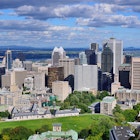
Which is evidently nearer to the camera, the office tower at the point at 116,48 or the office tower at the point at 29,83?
the office tower at the point at 29,83

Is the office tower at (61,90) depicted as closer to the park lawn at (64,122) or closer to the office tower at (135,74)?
the office tower at (135,74)

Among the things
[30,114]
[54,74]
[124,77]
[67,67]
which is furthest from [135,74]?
[30,114]

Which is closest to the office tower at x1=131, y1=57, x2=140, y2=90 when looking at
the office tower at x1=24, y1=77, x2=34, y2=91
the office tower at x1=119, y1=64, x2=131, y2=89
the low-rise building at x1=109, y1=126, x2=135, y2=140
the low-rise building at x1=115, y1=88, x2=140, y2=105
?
the office tower at x1=119, y1=64, x2=131, y2=89

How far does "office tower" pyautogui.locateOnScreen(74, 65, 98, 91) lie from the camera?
9138 cm

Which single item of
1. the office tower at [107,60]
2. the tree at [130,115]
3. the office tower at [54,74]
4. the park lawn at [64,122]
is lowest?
the park lawn at [64,122]

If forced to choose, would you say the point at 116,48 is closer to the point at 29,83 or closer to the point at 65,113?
the point at 29,83

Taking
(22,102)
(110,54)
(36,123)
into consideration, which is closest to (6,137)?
(36,123)

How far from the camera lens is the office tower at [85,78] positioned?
91.4m

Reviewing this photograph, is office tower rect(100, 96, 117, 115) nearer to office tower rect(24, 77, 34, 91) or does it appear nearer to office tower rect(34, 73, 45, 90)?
office tower rect(34, 73, 45, 90)

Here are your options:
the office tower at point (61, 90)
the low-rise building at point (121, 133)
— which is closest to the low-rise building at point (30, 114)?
the office tower at point (61, 90)

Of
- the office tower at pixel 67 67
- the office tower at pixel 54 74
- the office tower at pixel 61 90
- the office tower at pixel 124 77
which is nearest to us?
the office tower at pixel 61 90

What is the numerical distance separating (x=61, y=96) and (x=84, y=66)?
1665 cm

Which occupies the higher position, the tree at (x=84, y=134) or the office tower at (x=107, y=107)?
the tree at (x=84, y=134)

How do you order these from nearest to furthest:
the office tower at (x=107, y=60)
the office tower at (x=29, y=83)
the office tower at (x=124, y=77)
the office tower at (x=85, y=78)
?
the office tower at (x=85, y=78), the office tower at (x=124, y=77), the office tower at (x=29, y=83), the office tower at (x=107, y=60)
